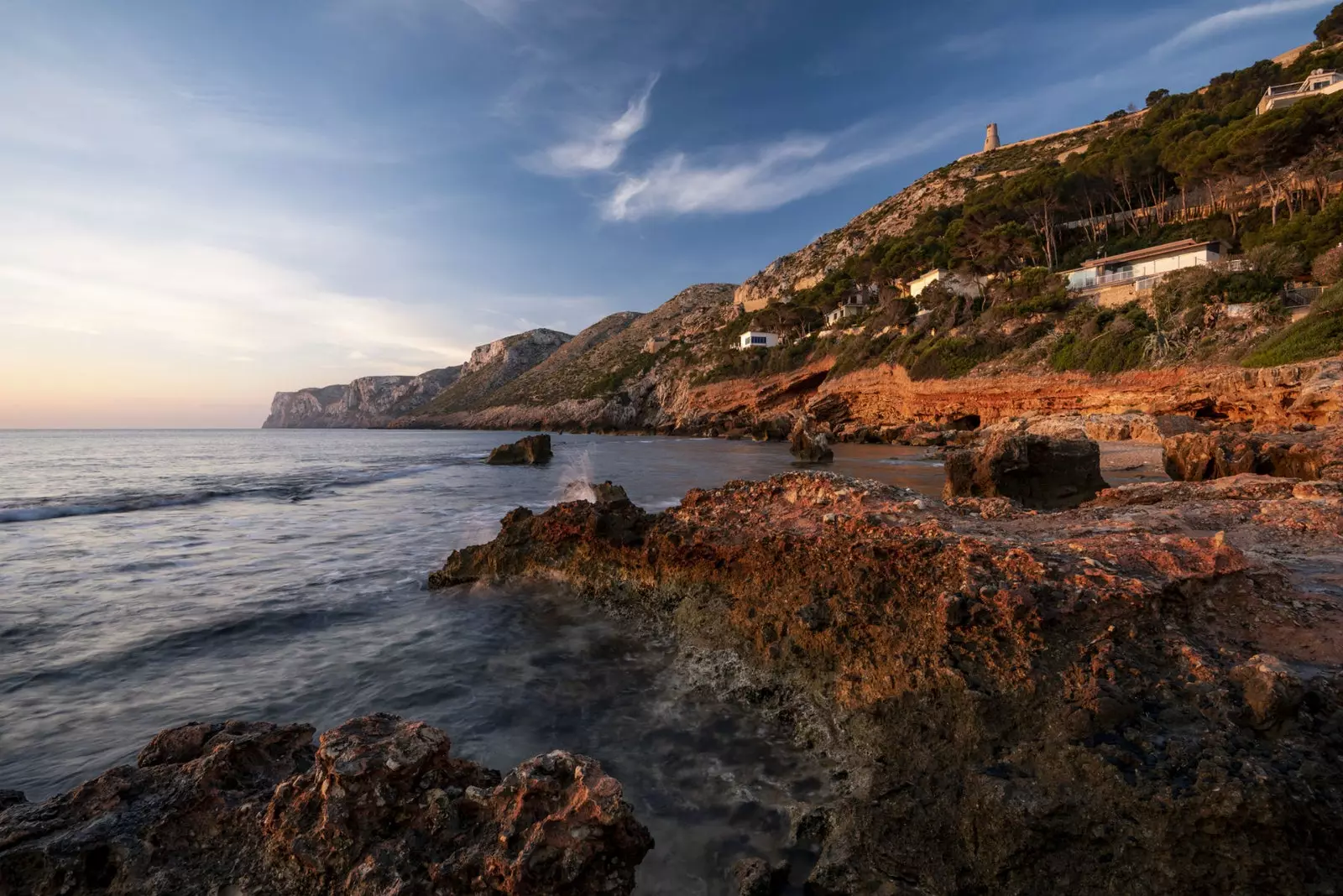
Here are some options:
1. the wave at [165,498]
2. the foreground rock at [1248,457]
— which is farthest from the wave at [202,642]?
the foreground rock at [1248,457]

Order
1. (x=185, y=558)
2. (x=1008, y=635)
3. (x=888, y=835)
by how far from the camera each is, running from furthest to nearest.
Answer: (x=185, y=558), (x=1008, y=635), (x=888, y=835)

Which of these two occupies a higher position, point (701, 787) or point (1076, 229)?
point (1076, 229)

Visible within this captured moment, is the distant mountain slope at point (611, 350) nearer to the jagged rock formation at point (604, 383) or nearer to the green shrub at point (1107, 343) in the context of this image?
the jagged rock formation at point (604, 383)

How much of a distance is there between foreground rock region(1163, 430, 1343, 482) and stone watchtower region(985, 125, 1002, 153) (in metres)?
118

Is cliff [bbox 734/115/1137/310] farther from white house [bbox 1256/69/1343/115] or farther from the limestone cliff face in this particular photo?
the limestone cliff face

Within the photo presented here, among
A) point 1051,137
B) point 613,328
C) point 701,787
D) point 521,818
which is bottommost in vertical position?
point 701,787

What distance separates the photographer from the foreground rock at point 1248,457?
9.91 meters

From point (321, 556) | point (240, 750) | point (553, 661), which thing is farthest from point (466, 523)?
point (240, 750)

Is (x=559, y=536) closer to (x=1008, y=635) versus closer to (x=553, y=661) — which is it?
(x=553, y=661)

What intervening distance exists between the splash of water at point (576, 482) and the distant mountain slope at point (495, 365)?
116 meters

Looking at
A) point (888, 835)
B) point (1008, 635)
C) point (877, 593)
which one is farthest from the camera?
point (877, 593)

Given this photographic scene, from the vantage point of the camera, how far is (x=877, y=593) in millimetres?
4613

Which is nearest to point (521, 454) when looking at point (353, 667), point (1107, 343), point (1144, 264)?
point (353, 667)

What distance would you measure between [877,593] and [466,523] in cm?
1237
